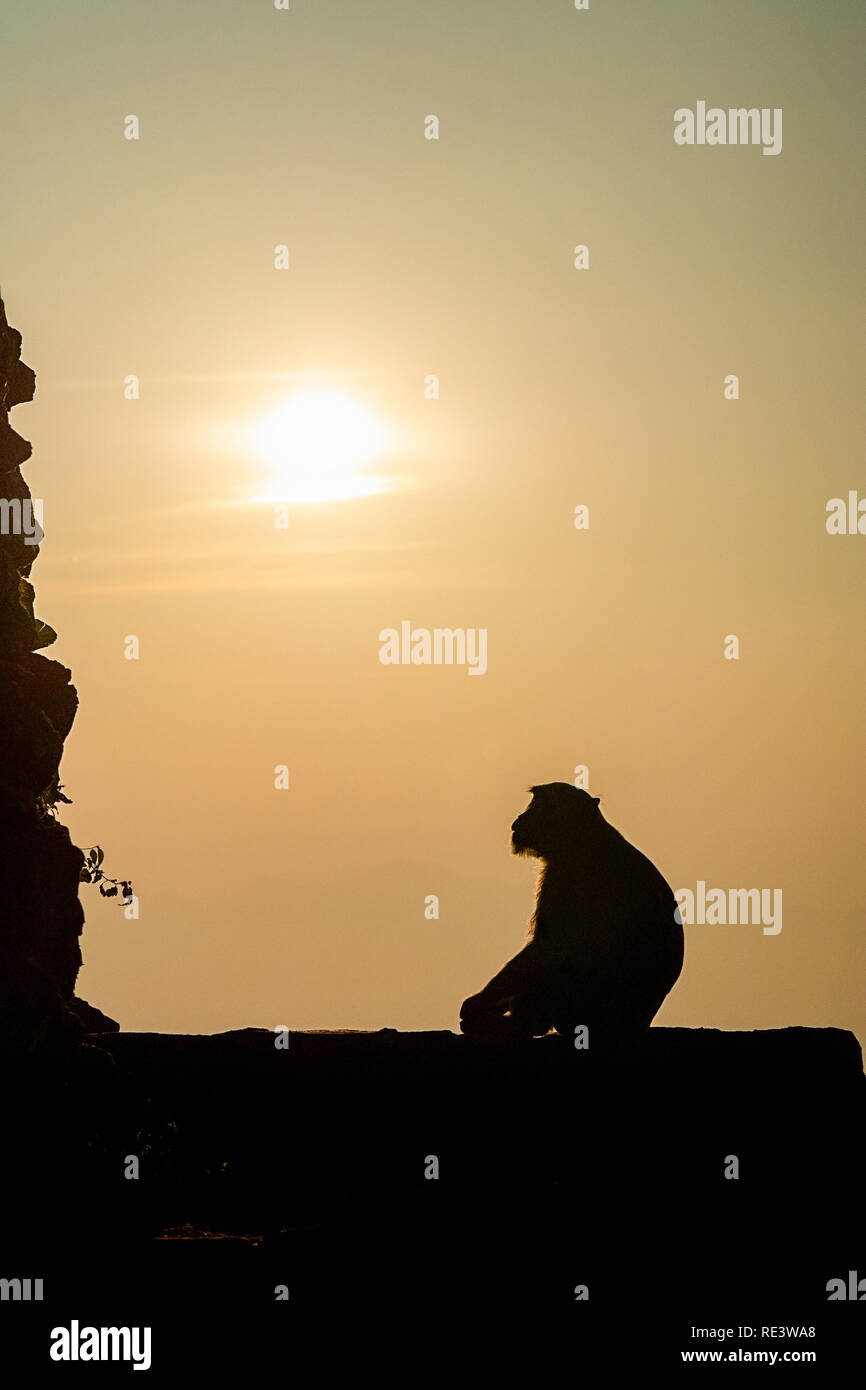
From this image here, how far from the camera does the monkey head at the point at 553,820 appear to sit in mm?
16703

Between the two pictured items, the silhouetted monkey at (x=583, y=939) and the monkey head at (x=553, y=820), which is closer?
the silhouetted monkey at (x=583, y=939)

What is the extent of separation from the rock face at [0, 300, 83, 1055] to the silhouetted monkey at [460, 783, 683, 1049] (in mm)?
4195

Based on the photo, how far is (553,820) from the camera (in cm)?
1680

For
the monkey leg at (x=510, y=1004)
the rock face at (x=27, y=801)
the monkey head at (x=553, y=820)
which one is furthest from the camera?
the monkey head at (x=553, y=820)

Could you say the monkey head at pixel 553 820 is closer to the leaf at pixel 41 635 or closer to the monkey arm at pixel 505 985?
the monkey arm at pixel 505 985

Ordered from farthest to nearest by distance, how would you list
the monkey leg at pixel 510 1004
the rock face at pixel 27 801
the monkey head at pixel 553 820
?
the monkey head at pixel 553 820 < the monkey leg at pixel 510 1004 < the rock face at pixel 27 801

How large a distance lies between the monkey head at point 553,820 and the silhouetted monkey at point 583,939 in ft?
0.04

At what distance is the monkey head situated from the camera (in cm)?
1670
